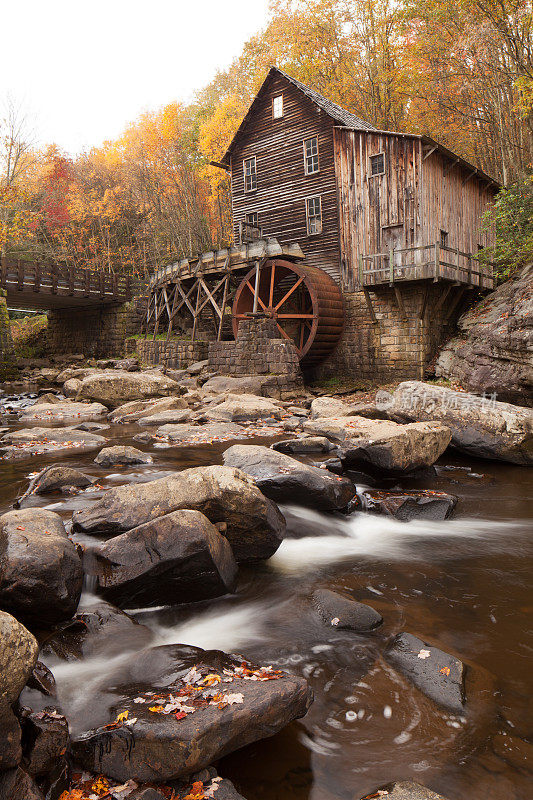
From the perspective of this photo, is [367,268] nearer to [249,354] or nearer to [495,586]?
[249,354]

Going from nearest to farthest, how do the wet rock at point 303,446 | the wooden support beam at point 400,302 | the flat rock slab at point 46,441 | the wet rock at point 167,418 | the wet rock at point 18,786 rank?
the wet rock at point 18,786 → the wet rock at point 303,446 → the flat rock slab at point 46,441 → the wet rock at point 167,418 → the wooden support beam at point 400,302

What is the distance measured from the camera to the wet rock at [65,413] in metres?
11.0

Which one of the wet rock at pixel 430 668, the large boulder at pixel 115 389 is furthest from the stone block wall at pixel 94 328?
the wet rock at pixel 430 668

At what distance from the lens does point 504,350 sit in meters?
11.0

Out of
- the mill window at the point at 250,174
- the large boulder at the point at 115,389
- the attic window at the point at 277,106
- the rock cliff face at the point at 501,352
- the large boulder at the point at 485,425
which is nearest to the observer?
the large boulder at the point at 485,425

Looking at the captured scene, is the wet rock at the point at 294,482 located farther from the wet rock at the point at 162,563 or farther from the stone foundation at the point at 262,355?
the stone foundation at the point at 262,355

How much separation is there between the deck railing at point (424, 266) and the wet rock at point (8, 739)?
536 inches

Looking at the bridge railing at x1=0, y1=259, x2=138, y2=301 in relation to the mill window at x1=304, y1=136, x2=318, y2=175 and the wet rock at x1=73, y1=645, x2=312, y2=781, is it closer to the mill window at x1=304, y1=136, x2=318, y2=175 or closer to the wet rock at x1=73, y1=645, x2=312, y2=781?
the mill window at x1=304, y1=136, x2=318, y2=175

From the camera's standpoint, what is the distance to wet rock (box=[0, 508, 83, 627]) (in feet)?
9.18

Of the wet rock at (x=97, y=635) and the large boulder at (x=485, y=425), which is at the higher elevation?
the large boulder at (x=485, y=425)

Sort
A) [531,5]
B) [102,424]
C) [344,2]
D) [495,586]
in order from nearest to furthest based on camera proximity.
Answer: [495,586] < [102,424] < [531,5] < [344,2]

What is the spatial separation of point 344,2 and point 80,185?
18935 mm

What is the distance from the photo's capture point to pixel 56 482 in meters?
5.30

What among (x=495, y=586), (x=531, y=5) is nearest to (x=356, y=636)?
(x=495, y=586)
